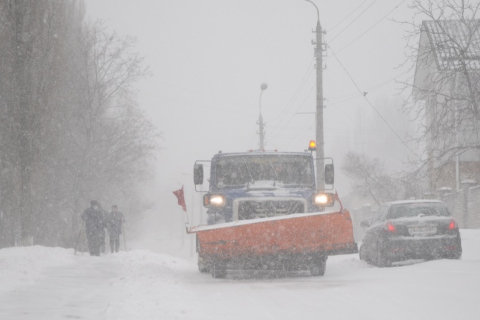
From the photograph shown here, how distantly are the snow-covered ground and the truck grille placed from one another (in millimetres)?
1194

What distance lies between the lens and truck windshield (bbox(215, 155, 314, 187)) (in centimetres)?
1373

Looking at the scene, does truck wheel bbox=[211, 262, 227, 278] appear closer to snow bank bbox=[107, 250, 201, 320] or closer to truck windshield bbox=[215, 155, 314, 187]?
snow bank bbox=[107, 250, 201, 320]

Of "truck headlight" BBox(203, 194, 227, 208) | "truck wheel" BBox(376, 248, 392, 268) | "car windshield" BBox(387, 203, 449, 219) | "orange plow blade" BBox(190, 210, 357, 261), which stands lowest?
"truck wheel" BBox(376, 248, 392, 268)

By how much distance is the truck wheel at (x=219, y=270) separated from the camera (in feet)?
39.6

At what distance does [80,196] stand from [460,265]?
23996 mm

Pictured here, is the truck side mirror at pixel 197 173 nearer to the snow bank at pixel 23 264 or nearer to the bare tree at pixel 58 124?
the snow bank at pixel 23 264

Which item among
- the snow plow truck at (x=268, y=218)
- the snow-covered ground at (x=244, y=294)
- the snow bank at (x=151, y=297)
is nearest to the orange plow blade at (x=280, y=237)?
the snow plow truck at (x=268, y=218)

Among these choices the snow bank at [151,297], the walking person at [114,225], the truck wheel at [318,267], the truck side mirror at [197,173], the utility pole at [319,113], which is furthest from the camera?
the walking person at [114,225]

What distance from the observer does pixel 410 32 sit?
16.0 m

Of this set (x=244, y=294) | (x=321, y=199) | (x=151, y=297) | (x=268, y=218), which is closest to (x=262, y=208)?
(x=268, y=218)

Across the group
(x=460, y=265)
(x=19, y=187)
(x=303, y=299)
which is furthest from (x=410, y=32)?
(x=19, y=187)

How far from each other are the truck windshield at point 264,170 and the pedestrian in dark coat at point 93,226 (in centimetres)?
904

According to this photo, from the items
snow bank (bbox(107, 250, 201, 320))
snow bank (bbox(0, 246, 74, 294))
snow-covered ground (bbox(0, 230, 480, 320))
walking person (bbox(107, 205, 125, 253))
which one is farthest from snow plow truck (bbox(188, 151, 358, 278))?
walking person (bbox(107, 205, 125, 253))

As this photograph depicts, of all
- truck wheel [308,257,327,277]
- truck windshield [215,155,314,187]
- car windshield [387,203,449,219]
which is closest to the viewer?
truck wheel [308,257,327,277]
